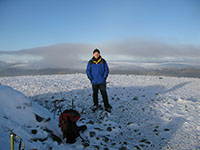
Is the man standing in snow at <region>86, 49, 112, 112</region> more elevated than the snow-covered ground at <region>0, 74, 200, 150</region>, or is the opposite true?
the man standing in snow at <region>86, 49, 112, 112</region>

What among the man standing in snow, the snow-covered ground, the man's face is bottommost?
the snow-covered ground

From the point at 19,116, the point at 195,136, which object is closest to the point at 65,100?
the point at 19,116

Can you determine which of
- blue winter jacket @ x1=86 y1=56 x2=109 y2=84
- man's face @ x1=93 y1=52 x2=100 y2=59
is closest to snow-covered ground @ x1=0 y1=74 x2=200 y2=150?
blue winter jacket @ x1=86 y1=56 x2=109 y2=84

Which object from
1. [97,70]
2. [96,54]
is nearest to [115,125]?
[97,70]

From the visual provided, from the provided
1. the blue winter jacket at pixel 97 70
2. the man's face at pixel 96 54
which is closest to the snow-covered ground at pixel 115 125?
the blue winter jacket at pixel 97 70

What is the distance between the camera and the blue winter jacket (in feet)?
24.4

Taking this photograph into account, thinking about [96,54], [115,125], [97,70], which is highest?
[96,54]

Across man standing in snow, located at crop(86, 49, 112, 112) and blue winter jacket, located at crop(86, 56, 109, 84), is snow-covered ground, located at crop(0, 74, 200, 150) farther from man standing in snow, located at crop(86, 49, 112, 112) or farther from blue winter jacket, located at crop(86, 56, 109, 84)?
blue winter jacket, located at crop(86, 56, 109, 84)

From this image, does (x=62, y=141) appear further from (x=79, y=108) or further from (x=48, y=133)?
(x=79, y=108)

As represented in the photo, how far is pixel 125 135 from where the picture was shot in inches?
220

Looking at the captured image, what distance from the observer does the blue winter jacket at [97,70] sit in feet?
24.4

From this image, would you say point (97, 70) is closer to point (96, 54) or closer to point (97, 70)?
point (97, 70)

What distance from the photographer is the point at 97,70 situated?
24.5 ft

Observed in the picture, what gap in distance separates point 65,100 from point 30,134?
5.42 metres
